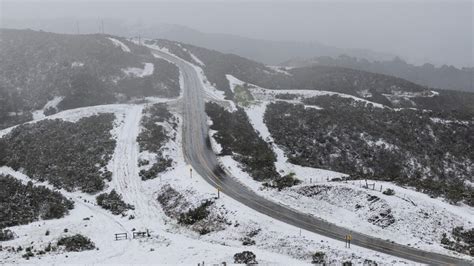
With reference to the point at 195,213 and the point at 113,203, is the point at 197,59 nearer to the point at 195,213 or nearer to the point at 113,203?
the point at 113,203


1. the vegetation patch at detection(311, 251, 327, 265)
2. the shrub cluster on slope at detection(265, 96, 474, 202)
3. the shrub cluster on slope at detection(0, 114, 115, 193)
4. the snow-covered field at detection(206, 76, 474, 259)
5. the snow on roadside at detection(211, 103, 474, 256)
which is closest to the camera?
the vegetation patch at detection(311, 251, 327, 265)

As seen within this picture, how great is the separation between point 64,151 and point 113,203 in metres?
16.3

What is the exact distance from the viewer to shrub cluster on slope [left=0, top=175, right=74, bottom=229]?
1443 inches

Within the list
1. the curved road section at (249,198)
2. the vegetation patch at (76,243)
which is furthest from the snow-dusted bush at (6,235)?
the curved road section at (249,198)

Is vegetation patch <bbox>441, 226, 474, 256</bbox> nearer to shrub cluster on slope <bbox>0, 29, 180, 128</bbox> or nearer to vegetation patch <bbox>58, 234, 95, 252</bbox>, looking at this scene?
vegetation patch <bbox>58, 234, 95, 252</bbox>

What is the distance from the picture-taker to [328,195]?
39219mm

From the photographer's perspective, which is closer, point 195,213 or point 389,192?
point 195,213

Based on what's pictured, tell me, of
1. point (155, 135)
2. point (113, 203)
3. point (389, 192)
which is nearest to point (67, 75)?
point (155, 135)

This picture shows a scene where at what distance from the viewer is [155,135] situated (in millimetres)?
57406

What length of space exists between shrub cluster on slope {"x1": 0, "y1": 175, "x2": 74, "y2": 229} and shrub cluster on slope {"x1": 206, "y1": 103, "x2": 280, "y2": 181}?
869 inches

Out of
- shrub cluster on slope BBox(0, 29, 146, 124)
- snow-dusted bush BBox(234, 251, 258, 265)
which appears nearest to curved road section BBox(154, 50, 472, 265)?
snow-dusted bush BBox(234, 251, 258, 265)

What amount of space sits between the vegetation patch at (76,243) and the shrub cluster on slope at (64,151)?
12.2 meters

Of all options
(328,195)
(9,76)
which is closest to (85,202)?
(328,195)

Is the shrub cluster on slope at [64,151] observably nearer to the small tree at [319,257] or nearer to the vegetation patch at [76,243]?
the vegetation patch at [76,243]
